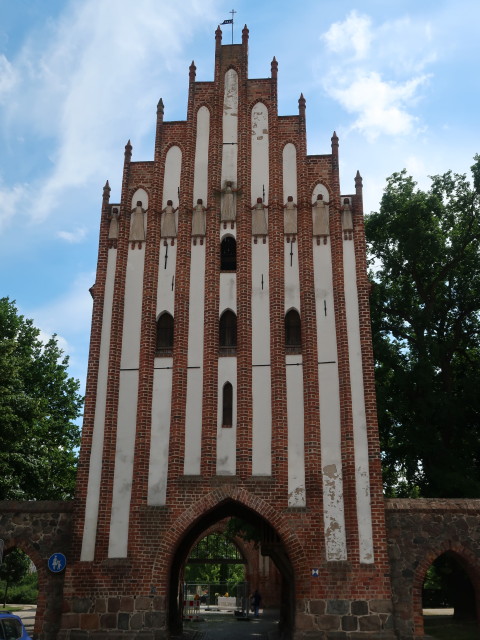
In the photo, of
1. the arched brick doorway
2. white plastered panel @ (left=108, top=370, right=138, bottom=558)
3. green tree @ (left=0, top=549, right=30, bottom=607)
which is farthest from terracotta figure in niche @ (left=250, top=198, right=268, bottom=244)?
green tree @ (left=0, top=549, right=30, bottom=607)

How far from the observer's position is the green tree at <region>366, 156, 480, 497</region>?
20344mm

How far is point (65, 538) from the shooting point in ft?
46.1

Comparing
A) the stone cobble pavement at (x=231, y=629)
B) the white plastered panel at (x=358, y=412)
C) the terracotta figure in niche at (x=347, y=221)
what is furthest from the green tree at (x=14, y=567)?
the terracotta figure in niche at (x=347, y=221)

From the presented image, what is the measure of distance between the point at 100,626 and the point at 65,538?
207cm

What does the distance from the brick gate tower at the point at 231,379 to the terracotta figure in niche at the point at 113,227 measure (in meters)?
0.05

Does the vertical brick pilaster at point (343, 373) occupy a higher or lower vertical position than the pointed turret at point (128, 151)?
lower

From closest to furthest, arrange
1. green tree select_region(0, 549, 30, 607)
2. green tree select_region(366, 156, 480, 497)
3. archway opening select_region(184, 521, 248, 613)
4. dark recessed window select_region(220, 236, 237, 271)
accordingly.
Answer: dark recessed window select_region(220, 236, 237, 271) → green tree select_region(366, 156, 480, 497) → green tree select_region(0, 549, 30, 607) → archway opening select_region(184, 521, 248, 613)

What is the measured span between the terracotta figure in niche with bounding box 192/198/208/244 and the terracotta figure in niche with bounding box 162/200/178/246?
52 centimetres

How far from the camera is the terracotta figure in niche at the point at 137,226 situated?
645 inches

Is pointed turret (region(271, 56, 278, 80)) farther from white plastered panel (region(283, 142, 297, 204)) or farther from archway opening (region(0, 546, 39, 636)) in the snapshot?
archway opening (region(0, 546, 39, 636))

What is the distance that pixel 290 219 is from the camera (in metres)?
16.4

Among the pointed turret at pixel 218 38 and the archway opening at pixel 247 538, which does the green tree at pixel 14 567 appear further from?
the pointed turret at pixel 218 38

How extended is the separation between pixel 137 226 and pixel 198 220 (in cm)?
164

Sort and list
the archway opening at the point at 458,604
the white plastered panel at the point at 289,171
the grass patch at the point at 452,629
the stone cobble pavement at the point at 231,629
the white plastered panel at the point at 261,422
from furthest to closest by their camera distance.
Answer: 1. the stone cobble pavement at the point at 231,629
2. the white plastered panel at the point at 289,171
3. the archway opening at the point at 458,604
4. the grass patch at the point at 452,629
5. the white plastered panel at the point at 261,422
